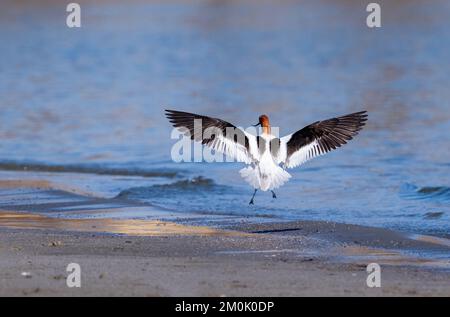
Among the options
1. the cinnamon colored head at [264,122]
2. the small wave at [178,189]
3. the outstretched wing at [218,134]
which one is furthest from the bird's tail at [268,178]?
the small wave at [178,189]

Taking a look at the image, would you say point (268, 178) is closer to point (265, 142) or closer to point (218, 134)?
point (265, 142)

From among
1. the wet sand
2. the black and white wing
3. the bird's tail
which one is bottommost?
the wet sand

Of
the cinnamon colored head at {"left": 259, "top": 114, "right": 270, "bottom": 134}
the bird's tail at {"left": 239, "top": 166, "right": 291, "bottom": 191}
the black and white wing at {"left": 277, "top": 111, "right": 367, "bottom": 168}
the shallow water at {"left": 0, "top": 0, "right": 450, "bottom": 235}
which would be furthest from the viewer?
the shallow water at {"left": 0, "top": 0, "right": 450, "bottom": 235}

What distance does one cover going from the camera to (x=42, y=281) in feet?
23.7

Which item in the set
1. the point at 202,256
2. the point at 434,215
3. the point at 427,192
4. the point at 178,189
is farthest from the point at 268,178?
the point at 427,192

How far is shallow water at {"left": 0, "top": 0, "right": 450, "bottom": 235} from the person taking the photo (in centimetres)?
1384

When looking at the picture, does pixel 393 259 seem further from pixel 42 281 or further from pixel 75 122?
pixel 75 122

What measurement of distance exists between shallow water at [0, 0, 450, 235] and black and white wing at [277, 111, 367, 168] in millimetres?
942

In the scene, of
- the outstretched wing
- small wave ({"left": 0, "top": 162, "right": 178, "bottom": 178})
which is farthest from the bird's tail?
small wave ({"left": 0, "top": 162, "right": 178, "bottom": 178})

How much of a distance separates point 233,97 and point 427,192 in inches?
503

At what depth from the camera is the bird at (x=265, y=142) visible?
10991 millimetres

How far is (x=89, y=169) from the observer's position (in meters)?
16.4

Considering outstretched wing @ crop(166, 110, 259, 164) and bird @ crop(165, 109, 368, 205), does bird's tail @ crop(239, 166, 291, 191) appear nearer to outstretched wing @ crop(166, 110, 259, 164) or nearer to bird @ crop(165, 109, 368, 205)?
bird @ crop(165, 109, 368, 205)
